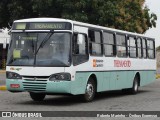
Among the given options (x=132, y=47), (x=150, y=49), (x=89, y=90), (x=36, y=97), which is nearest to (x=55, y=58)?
(x=89, y=90)

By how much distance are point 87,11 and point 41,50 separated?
83.9ft

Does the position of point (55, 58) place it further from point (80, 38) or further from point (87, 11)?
point (87, 11)

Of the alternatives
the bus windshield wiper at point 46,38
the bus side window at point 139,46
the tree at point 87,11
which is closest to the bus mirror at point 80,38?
the bus windshield wiper at point 46,38

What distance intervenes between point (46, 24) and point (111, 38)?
13.4 ft

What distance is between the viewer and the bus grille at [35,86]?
1495cm

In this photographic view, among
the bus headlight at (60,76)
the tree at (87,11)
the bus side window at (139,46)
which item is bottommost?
the bus headlight at (60,76)

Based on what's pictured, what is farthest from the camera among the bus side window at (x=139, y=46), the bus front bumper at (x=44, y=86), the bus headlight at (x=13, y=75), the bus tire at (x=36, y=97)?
the bus side window at (x=139, y=46)

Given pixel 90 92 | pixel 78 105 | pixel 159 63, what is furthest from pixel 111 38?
pixel 159 63

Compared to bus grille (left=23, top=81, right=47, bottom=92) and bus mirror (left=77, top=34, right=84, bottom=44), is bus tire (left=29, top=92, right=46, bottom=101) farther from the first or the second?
bus mirror (left=77, top=34, right=84, bottom=44)

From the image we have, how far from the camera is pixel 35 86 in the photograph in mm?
15008

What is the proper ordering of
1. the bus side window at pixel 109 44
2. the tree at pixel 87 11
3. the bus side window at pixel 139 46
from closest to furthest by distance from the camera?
the bus side window at pixel 109 44
the bus side window at pixel 139 46
the tree at pixel 87 11

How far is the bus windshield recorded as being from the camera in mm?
15094

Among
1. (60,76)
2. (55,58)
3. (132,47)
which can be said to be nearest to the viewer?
(60,76)

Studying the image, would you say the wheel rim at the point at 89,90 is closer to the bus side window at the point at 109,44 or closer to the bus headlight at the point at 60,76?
the bus headlight at the point at 60,76
